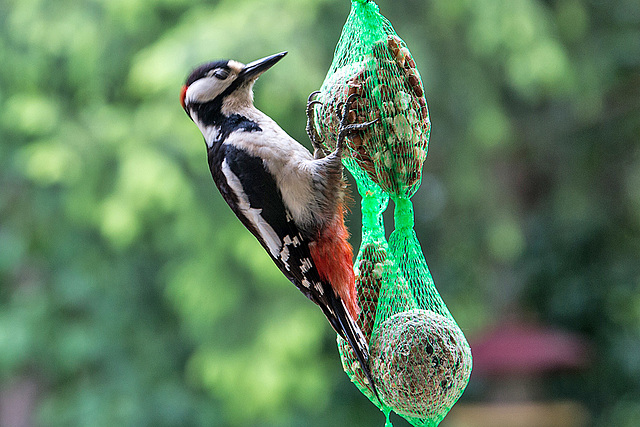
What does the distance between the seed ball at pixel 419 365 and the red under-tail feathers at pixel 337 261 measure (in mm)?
156

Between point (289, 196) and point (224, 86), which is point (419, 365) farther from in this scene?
point (224, 86)

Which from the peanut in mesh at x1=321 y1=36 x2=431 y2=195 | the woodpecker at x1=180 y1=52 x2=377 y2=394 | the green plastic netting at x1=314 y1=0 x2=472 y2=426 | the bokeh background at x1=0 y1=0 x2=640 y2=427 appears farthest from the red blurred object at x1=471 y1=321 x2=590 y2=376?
the peanut in mesh at x1=321 y1=36 x2=431 y2=195

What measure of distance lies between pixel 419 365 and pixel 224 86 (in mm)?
1017

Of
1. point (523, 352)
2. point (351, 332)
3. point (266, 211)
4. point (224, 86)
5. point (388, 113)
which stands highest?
point (224, 86)

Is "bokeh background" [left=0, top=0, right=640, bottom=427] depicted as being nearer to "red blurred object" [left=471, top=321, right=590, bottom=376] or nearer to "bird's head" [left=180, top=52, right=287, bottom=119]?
"red blurred object" [left=471, top=321, right=590, bottom=376]

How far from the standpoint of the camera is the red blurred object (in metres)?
5.25

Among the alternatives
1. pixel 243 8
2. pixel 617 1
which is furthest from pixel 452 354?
pixel 617 1

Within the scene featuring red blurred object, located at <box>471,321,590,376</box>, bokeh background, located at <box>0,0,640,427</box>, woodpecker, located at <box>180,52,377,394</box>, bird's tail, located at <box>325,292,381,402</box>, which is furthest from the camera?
red blurred object, located at <box>471,321,590,376</box>

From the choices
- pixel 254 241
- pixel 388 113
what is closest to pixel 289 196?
pixel 388 113

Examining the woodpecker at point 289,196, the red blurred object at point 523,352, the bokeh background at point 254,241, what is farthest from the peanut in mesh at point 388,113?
the red blurred object at point 523,352

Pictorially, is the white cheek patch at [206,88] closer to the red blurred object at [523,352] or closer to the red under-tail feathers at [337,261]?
the red under-tail feathers at [337,261]

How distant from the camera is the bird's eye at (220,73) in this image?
2.46 m

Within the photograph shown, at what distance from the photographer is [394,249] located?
2.32 meters

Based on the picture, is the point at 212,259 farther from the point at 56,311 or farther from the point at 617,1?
the point at 617,1
